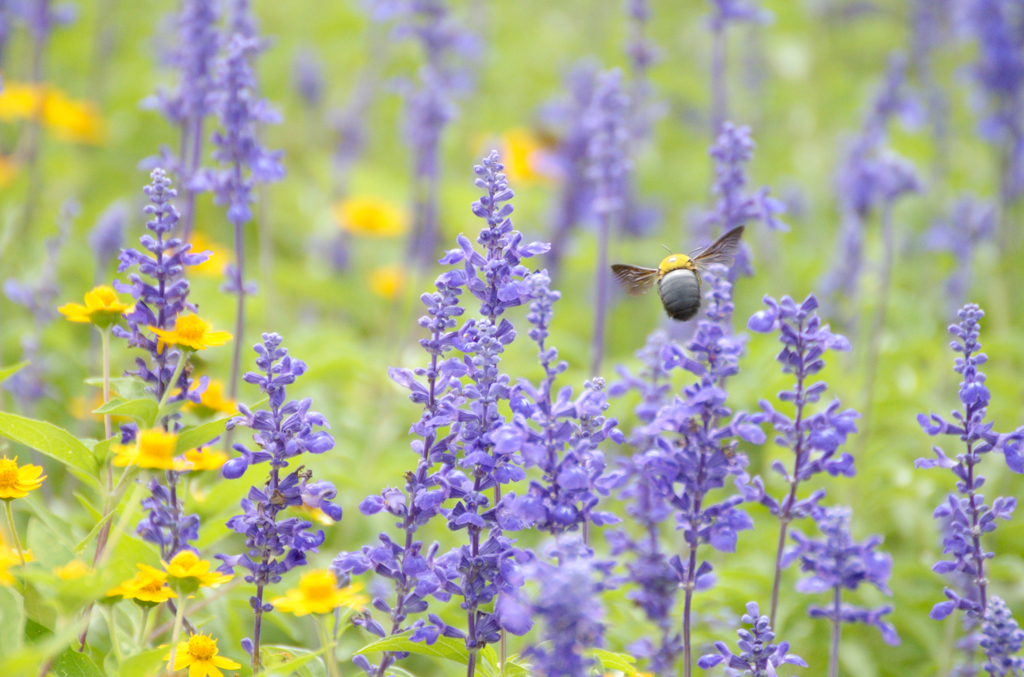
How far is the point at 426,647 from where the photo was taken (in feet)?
6.48

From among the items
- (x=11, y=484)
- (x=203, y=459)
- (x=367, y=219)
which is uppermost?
(x=367, y=219)

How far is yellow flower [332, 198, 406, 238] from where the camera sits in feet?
20.2

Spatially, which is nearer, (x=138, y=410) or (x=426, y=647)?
(x=426, y=647)

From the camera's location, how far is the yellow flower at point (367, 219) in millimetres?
6152

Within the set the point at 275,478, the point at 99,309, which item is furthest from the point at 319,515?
the point at 99,309

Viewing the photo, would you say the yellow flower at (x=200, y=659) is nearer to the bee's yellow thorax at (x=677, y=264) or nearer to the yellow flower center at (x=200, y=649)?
the yellow flower center at (x=200, y=649)

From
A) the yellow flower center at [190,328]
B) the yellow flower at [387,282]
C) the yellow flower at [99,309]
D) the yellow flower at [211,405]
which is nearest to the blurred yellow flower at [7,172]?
the yellow flower at [387,282]

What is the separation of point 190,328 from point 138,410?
0.24m

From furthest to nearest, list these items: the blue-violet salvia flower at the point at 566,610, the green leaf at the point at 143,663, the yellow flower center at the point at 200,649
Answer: the yellow flower center at the point at 200,649
the green leaf at the point at 143,663
the blue-violet salvia flower at the point at 566,610

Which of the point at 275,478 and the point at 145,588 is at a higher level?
the point at 275,478

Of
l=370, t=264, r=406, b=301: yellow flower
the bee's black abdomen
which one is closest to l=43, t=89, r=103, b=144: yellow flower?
l=370, t=264, r=406, b=301: yellow flower

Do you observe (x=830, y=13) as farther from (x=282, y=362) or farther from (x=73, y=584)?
(x=73, y=584)

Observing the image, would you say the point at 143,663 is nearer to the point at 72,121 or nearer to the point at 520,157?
the point at 72,121

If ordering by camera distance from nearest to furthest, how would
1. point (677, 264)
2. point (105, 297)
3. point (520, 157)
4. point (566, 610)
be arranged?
1. point (566, 610)
2. point (105, 297)
3. point (677, 264)
4. point (520, 157)
